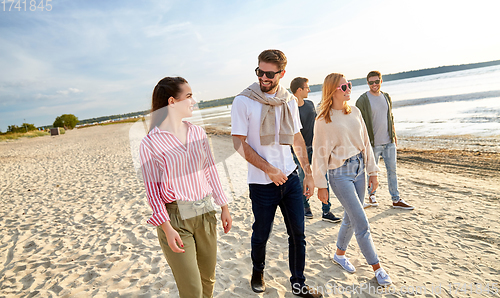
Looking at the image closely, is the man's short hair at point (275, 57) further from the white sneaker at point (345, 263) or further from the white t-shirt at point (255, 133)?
the white sneaker at point (345, 263)

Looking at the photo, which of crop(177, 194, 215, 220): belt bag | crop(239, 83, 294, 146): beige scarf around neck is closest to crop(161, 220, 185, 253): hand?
crop(177, 194, 215, 220): belt bag

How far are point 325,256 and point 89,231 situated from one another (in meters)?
4.26

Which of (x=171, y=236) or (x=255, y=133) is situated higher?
(x=255, y=133)

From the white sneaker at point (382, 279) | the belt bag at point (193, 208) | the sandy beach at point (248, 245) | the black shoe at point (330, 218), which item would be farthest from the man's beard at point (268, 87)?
the black shoe at point (330, 218)

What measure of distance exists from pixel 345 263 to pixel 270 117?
7.04ft

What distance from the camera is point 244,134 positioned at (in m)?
2.28

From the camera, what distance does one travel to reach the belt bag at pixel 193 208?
175 centimetres

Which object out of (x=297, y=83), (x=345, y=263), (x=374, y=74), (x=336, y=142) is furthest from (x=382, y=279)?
(x=374, y=74)

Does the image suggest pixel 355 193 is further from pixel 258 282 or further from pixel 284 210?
pixel 258 282

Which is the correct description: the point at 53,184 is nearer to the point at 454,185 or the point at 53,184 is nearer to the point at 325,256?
the point at 325,256

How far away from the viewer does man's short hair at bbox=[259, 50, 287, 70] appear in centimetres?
228

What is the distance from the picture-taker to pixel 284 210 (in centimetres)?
246

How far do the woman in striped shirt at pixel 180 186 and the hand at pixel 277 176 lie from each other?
0.54 meters

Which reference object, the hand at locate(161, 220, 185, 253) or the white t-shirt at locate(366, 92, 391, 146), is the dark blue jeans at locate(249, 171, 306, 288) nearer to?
the hand at locate(161, 220, 185, 253)
